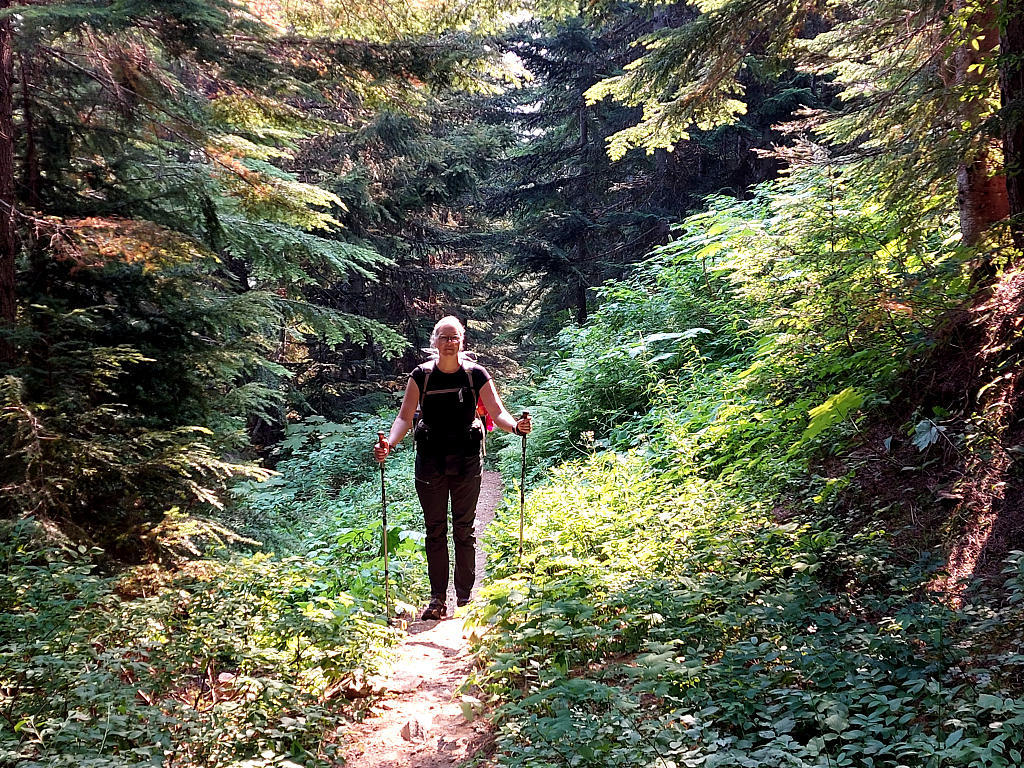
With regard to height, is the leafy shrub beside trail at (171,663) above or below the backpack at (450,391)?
below

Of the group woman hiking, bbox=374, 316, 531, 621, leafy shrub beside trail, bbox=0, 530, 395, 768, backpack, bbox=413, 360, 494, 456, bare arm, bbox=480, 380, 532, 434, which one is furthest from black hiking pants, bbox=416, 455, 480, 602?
leafy shrub beside trail, bbox=0, 530, 395, 768

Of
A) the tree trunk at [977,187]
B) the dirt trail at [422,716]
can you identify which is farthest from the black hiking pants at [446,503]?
the tree trunk at [977,187]

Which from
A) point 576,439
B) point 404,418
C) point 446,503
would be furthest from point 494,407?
point 576,439

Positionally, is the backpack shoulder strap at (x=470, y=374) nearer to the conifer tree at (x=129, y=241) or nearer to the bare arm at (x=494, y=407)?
the bare arm at (x=494, y=407)

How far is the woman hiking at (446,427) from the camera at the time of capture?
252 inches

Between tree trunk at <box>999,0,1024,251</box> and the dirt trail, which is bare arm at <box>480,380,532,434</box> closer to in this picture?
the dirt trail

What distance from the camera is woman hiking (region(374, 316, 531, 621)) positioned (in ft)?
21.0

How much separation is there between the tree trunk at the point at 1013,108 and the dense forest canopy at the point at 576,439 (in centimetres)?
Result: 3

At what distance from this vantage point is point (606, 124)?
21672 mm

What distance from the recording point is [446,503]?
21.9ft

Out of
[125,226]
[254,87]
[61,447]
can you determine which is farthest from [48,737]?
[254,87]

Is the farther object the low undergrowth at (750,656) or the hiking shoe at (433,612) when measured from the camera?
the hiking shoe at (433,612)

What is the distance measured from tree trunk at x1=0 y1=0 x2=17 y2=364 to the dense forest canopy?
29mm

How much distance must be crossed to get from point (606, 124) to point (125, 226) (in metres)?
17.5
